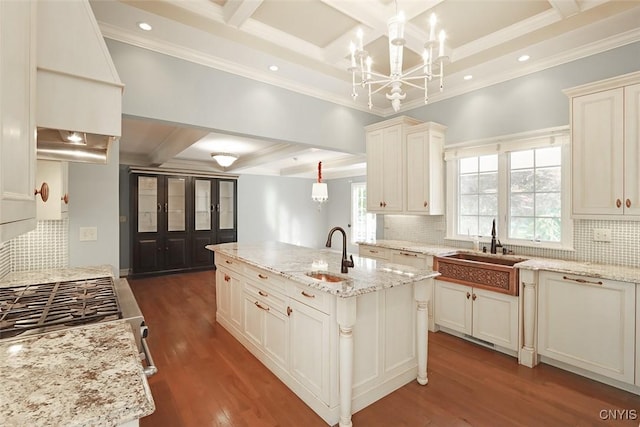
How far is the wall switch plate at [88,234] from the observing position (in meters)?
2.50

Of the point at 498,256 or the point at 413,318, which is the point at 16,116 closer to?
the point at 413,318

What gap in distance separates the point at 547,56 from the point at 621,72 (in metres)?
0.58

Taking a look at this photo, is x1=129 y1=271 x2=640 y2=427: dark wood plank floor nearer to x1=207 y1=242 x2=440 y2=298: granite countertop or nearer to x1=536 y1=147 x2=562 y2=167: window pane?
x1=207 y1=242 x2=440 y2=298: granite countertop

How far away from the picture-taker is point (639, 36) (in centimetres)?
247

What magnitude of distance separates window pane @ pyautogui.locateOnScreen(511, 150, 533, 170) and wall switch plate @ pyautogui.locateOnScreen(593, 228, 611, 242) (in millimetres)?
828

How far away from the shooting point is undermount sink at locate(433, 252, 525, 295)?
9.02 feet

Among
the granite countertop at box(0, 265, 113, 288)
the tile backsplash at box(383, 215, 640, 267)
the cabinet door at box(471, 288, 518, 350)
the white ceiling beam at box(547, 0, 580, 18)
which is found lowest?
the cabinet door at box(471, 288, 518, 350)

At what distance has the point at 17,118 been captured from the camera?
86 cm

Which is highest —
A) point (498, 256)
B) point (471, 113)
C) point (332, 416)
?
point (471, 113)

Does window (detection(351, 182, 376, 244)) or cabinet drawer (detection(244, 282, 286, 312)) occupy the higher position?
window (detection(351, 182, 376, 244))

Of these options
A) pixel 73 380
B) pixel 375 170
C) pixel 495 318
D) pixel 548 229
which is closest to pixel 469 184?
pixel 548 229

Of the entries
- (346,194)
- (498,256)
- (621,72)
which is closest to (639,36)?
(621,72)

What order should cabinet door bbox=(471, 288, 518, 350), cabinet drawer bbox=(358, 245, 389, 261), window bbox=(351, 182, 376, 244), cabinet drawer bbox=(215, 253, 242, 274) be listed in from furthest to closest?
1. window bbox=(351, 182, 376, 244)
2. cabinet drawer bbox=(358, 245, 389, 261)
3. cabinet drawer bbox=(215, 253, 242, 274)
4. cabinet door bbox=(471, 288, 518, 350)

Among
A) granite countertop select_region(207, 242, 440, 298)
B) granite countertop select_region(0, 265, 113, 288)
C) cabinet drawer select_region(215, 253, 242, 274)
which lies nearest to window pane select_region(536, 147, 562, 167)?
granite countertop select_region(207, 242, 440, 298)
